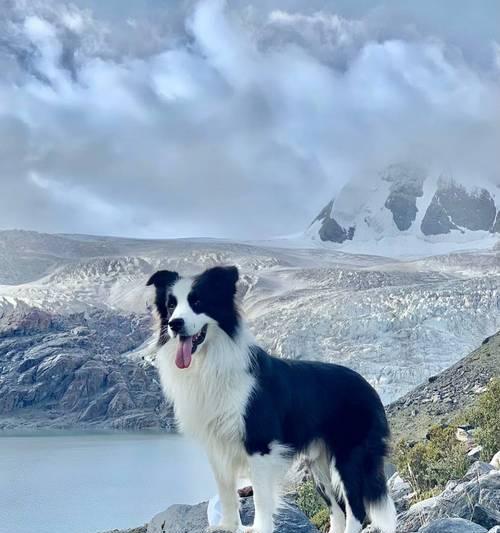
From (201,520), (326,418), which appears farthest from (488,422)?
(326,418)

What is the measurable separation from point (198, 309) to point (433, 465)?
394 inches

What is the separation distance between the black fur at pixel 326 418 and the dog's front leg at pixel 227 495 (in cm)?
38

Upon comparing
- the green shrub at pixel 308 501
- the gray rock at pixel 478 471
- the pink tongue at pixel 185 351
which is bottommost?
the green shrub at pixel 308 501

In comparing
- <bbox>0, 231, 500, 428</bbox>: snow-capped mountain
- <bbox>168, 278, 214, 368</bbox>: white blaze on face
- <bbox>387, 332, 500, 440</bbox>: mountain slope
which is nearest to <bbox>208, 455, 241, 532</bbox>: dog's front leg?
<bbox>168, 278, 214, 368</bbox>: white blaze on face

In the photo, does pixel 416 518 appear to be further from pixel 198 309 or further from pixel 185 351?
pixel 198 309

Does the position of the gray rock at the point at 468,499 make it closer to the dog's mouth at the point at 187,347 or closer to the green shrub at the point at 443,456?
the dog's mouth at the point at 187,347

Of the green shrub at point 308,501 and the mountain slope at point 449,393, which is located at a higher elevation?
the green shrub at point 308,501

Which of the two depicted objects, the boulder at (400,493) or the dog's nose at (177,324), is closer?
the dog's nose at (177,324)

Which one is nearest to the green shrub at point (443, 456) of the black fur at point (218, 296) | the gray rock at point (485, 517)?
the gray rock at point (485, 517)

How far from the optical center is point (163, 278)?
589cm

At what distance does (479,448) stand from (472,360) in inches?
1467

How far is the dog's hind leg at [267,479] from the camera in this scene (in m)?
5.54

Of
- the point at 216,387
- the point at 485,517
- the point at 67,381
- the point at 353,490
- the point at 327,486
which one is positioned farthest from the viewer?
the point at 67,381

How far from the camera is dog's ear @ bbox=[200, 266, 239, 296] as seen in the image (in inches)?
224
